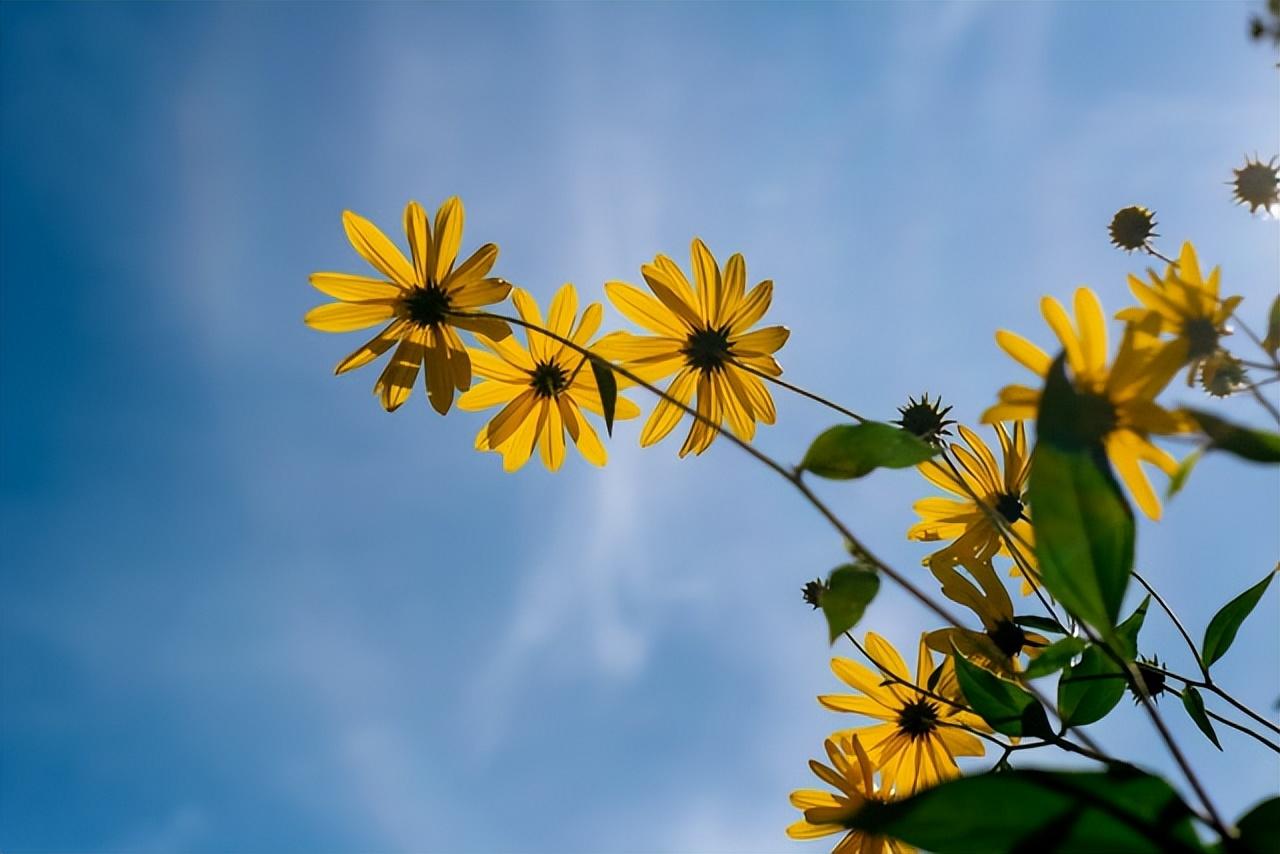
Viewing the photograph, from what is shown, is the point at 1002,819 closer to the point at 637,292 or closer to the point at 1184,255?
the point at 1184,255

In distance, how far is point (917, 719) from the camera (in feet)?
7.14

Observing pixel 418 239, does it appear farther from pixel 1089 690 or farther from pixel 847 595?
pixel 1089 690

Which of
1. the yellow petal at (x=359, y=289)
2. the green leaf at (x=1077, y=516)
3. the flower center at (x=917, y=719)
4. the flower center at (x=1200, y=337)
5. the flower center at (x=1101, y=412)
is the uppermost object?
the yellow petal at (x=359, y=289)

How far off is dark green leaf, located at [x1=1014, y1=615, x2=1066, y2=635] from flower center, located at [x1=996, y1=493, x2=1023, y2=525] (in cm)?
47

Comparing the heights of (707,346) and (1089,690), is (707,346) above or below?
above

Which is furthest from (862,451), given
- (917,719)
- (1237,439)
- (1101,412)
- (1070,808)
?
(917,719)

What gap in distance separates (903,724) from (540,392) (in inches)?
46.0

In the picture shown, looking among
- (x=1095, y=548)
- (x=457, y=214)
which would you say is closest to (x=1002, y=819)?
(x=1095, y=548)

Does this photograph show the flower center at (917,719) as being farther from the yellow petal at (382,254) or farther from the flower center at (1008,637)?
the yellow petal at (382,254)

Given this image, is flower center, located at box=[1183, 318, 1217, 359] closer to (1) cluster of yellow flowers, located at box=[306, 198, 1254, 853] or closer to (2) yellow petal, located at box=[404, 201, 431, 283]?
(1) cluster of yellow flowers, located at box=[306, 198, 1254, 853]

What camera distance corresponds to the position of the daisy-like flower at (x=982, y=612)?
6.11 feet

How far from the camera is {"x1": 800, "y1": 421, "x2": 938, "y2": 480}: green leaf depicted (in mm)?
1322

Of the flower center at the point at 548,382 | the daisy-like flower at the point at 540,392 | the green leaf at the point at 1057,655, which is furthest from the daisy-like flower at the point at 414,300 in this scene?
the green leaf at the point at 1057,655

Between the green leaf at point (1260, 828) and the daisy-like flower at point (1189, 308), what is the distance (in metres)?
0.58
